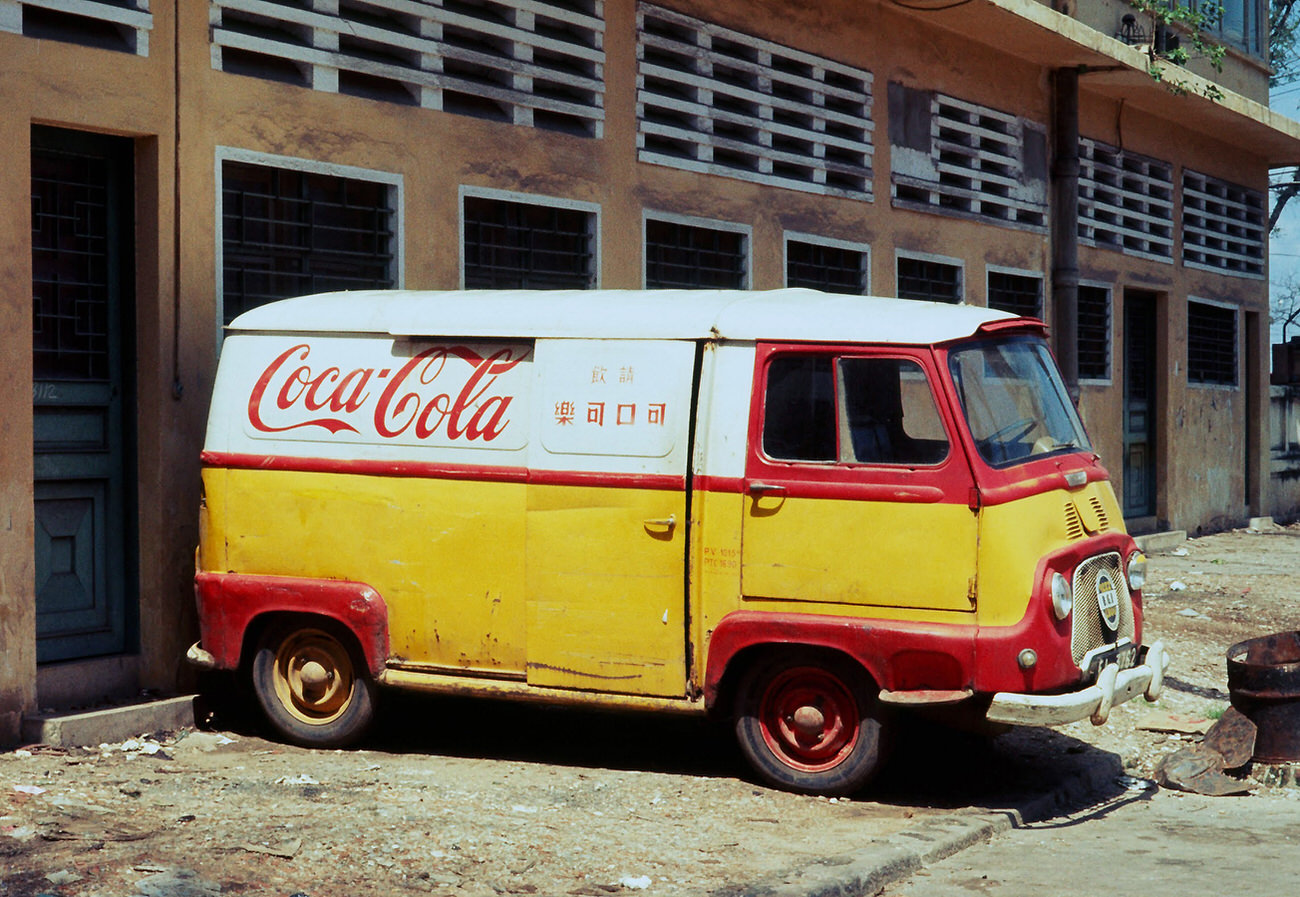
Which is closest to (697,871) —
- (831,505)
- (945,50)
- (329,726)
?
(831,505)

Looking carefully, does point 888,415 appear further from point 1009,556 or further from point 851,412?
point 1009,556

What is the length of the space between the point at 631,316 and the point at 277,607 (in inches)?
88.6

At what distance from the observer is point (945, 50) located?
15.0 m

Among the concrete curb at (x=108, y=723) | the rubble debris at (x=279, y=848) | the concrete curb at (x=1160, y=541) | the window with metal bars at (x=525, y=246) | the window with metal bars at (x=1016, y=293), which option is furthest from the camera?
the concrete curb at (x=1160, y=541)

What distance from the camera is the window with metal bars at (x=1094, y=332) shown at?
17562 millimetres

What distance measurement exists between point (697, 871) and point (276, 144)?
4.87 metres

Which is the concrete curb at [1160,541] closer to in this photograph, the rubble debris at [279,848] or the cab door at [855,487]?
the cab door at [855,487]

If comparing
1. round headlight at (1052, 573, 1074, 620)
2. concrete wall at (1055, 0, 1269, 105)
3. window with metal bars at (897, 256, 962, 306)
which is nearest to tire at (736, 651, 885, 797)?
round headlight at (1052, 573, 1074, 620)

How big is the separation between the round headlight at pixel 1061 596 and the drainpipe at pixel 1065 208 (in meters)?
10.1

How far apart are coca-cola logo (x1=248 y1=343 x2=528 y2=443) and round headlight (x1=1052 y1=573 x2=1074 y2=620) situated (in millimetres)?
2561

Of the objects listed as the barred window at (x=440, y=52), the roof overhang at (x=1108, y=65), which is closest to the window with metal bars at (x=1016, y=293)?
the roof overhang at (x=1108, y=65)

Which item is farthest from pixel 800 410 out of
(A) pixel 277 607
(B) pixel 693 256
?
(B) pixel 693 256

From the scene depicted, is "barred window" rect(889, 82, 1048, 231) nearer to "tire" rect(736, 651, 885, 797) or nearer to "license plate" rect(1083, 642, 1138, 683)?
"license plate" rect(1083, 642, 1138, 683)

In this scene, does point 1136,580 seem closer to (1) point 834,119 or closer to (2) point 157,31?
(2) point 157,31
